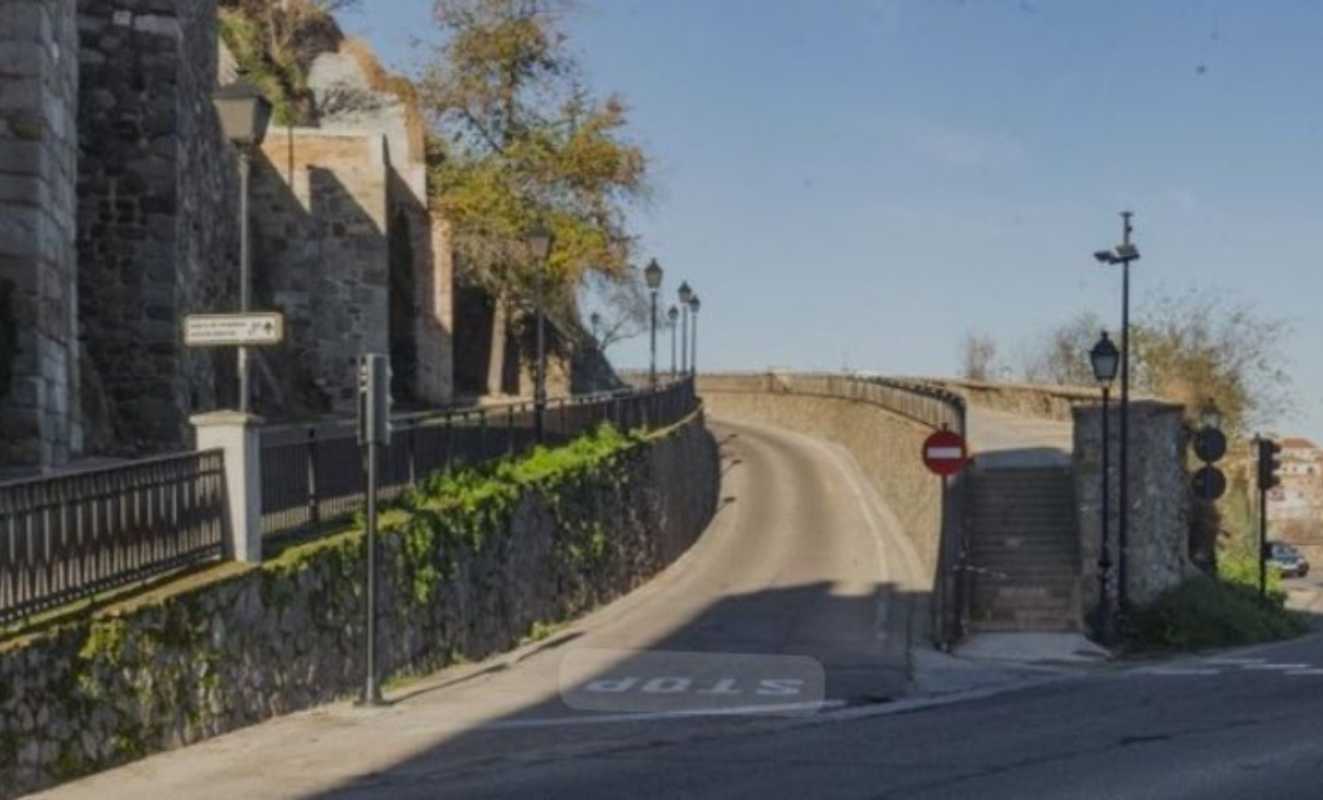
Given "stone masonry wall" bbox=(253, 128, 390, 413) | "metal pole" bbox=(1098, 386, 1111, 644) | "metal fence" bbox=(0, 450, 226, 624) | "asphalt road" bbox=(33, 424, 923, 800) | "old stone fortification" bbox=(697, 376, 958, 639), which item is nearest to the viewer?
"metal fence" bbox=(0, 450, 226, 624)

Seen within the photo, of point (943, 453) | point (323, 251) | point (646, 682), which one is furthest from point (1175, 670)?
point (323, 251)

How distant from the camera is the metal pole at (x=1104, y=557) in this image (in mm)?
27734

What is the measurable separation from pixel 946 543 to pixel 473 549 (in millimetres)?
9120

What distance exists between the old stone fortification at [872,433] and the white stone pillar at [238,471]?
40.9ft

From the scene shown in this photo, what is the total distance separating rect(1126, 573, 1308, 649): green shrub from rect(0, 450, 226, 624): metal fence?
17.4 meters

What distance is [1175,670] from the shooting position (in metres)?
23.5

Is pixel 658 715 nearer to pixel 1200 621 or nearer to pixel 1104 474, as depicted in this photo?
pixel 1104 474

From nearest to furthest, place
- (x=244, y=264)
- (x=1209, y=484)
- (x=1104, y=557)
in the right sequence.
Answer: (x=244, y=264) → (x=1104, y=557) → (x=1209, y=484)

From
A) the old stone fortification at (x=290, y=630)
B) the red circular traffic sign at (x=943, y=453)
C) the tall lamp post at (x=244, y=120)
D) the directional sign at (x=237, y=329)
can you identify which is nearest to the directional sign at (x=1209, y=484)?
the red circular traffic sign at (x=943, y=453)

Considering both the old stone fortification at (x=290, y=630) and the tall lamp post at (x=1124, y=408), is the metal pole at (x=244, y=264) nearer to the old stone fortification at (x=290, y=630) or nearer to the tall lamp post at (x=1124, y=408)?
the old stone fortification at (x=290, y=630)

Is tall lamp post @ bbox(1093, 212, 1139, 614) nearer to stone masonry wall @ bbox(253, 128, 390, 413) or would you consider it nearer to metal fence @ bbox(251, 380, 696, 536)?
metal fence @ bbox(251, 380, 696, 536)

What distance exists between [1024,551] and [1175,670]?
6.46 meters

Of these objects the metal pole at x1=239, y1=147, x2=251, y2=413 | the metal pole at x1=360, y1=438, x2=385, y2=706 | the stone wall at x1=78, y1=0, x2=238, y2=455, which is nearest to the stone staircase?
the stone wall at x1=78, y1=0, x2=238, y2=455

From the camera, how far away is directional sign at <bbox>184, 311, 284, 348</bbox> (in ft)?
50.6
